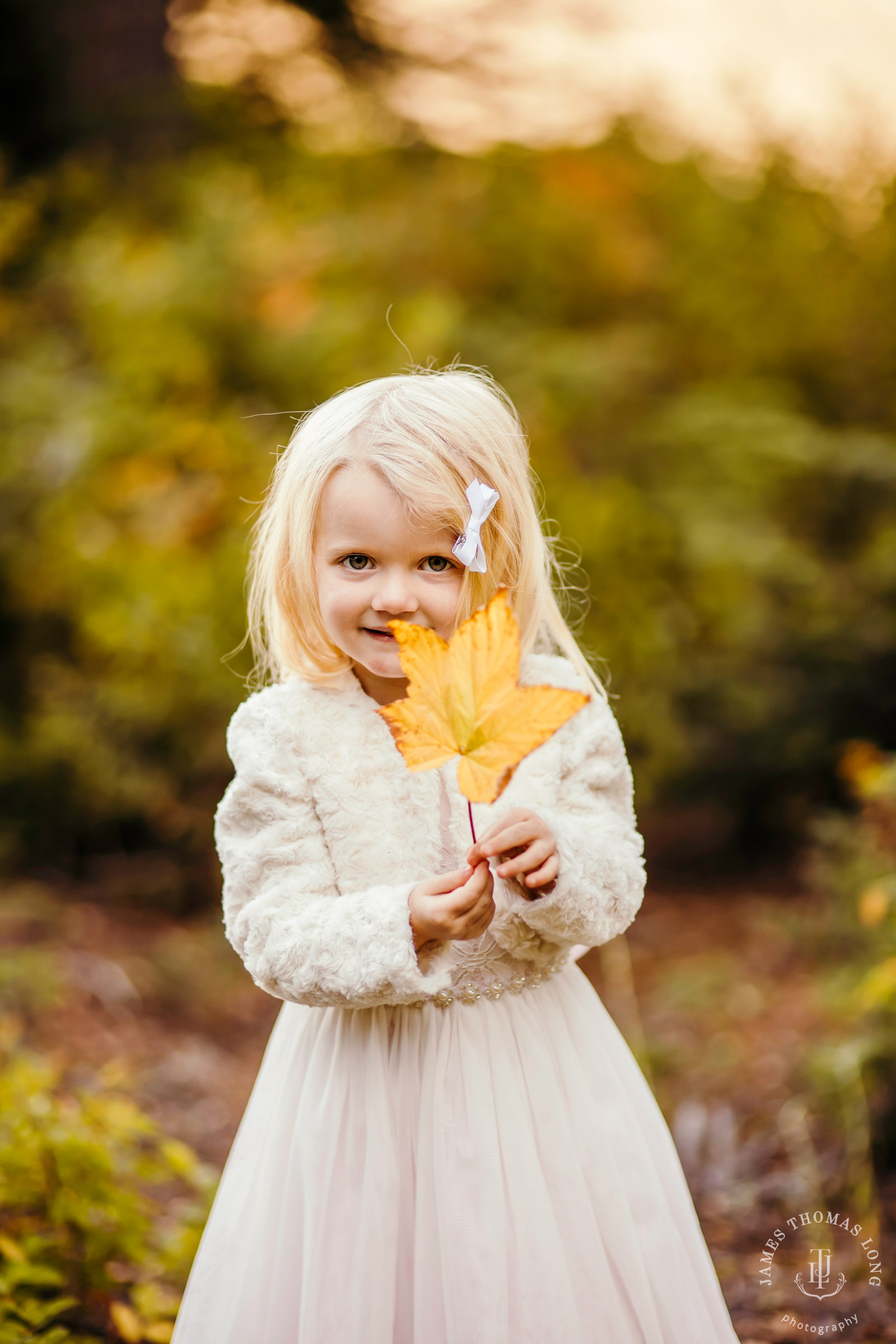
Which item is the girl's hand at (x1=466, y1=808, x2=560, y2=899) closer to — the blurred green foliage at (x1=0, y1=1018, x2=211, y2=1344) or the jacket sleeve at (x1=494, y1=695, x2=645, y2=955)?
the jacket sleeve at (x1=494, y1=695, x2=645, y2=955)

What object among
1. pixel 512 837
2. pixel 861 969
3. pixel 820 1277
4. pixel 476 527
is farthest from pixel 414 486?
pixel 861 969

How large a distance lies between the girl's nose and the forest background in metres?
1.49

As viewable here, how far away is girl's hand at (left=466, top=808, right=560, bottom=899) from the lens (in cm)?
134

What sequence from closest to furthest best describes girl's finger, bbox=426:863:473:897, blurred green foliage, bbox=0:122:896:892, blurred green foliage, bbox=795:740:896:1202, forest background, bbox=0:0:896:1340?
girl's finger, bbox=426:863:473:897, blurred green foliage, bbox=795:740:896:1202, forest background, bbox=0:0:896:1340, blurred green foliage, bbox=0:122:896:892

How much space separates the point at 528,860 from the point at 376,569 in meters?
0.49

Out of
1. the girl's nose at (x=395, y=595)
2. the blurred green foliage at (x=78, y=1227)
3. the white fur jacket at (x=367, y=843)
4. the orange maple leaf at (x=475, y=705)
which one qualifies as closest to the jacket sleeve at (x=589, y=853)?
the white fur jacket at (x=367, y=843)

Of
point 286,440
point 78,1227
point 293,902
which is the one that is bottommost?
point 78,1227

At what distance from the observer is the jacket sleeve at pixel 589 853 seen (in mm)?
1453

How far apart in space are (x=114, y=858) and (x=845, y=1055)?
3.48 metres

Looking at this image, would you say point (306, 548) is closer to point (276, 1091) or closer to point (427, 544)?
point (427, 544)

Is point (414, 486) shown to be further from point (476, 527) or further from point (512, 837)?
point (512, 837)

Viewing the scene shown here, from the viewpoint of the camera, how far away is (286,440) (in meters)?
5.12

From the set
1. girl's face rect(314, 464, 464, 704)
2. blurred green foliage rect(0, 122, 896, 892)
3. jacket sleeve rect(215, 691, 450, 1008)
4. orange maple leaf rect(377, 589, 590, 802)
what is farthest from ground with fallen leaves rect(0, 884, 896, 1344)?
orange maple leaf rect(377, 589, 590, 802)

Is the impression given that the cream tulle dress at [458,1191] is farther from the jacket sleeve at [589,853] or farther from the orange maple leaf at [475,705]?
the orange maple leaf at [475,705]
